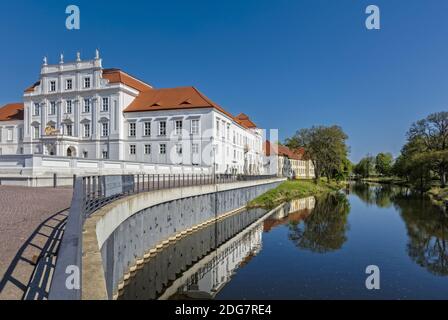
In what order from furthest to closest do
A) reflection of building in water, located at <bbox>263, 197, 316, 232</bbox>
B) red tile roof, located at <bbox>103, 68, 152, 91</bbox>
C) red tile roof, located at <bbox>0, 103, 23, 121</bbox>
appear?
1. red tile roof, located at <bbox>0, 103, 23, 121</bbox>
2. red tile roof, located at <bbox>103, 68, 152, 91</bbox>
3. reflection of building in water, located at <bbox>263, 197, 316, 232</bbox>

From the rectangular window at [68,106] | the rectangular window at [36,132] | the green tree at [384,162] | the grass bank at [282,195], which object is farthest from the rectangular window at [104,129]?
the green tree at [384,162]

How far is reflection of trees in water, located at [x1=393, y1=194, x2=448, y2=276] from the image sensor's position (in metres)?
16.9

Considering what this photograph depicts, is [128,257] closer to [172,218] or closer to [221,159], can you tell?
[172,218]

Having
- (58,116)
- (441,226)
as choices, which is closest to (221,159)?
(58,116)

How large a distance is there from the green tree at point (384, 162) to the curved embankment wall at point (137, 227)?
106 meters

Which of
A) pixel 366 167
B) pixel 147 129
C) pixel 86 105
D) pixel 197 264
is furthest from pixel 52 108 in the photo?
pixel 366 167

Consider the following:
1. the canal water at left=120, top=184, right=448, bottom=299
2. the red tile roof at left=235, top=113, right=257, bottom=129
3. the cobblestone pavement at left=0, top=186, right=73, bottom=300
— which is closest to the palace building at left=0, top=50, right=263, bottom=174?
the canal water at left=120, top=184, right=448, bottom=299

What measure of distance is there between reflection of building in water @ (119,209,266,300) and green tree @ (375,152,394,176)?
359ft

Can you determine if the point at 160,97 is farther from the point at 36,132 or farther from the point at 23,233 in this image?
the point at 23,233

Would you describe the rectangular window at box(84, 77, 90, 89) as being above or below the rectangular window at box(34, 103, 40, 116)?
above

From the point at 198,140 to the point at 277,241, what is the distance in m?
26.2

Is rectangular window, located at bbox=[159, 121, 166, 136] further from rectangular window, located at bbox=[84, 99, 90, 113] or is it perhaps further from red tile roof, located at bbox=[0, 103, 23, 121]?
red tile roof, located at bbox=[0, 103, 23, 121]

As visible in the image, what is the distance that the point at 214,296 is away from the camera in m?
12.5

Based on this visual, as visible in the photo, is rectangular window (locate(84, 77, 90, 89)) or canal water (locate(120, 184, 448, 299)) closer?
canal water (locate(120, 184, 448, 299))
